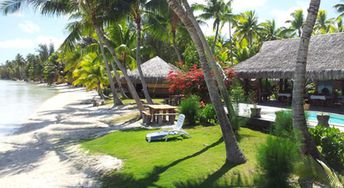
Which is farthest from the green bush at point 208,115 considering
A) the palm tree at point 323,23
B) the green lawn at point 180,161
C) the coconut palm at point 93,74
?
the palm tree at point 323,23

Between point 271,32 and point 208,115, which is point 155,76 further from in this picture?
point 271,32

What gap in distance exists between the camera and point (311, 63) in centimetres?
1595

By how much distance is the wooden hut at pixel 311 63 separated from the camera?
580 inches

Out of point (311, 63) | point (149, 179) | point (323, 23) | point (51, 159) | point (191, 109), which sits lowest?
point (51, 159)

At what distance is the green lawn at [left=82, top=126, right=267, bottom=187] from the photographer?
6629 millimetres

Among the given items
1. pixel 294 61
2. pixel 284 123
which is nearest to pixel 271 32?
pixel 294 61

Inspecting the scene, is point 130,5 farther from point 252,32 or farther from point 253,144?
point 252,32

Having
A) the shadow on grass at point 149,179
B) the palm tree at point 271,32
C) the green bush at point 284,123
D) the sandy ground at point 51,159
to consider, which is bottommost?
the sandy ground at point 51,159

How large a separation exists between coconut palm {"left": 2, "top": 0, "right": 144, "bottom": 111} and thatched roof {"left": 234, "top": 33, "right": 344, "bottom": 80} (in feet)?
21.6

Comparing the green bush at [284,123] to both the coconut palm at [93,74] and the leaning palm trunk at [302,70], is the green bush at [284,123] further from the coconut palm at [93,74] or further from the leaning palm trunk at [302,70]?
the coconut palm at [93,74]

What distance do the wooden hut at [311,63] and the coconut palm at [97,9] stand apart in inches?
260

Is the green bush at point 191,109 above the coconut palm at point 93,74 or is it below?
below

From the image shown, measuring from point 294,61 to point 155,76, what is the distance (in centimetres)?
1197

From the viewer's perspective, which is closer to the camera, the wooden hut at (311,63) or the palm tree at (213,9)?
the wooden hut at (311,63)
